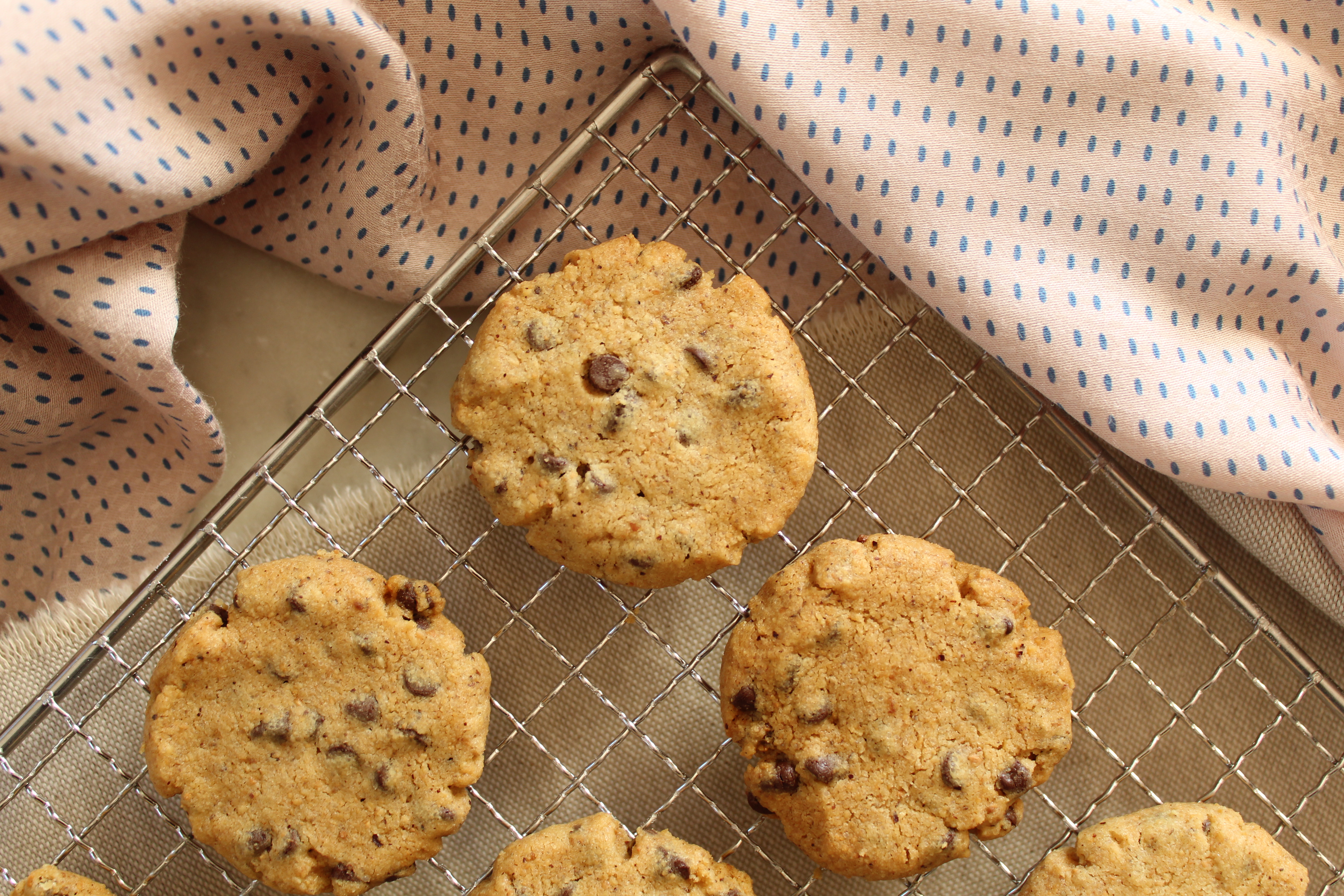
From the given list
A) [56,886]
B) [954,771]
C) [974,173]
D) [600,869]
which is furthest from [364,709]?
[974,173]

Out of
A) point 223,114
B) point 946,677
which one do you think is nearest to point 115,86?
point 223,114

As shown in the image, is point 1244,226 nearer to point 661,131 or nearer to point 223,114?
point 661,131

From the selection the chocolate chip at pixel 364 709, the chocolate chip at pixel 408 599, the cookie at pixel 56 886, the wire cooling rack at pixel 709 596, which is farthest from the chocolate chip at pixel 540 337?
the cookie at pixel 56 886

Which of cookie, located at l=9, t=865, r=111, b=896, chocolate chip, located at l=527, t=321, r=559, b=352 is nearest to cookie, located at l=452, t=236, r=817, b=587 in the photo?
chocolate chip, located at l=527, t=321, r=559, b=352

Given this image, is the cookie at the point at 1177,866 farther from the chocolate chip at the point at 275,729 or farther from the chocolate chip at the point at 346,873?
the chocolate chip at the point at 275,729

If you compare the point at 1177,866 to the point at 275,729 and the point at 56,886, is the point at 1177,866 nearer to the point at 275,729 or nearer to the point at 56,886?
the point at 275,729

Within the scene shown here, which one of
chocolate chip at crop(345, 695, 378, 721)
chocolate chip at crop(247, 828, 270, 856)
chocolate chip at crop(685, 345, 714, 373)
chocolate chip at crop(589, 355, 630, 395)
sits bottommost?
chocolate chip at crop(247, 828, 270, 856)

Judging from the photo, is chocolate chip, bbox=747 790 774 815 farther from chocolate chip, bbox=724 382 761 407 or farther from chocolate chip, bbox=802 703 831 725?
chocolate chip, bbox=724 382 761 407
